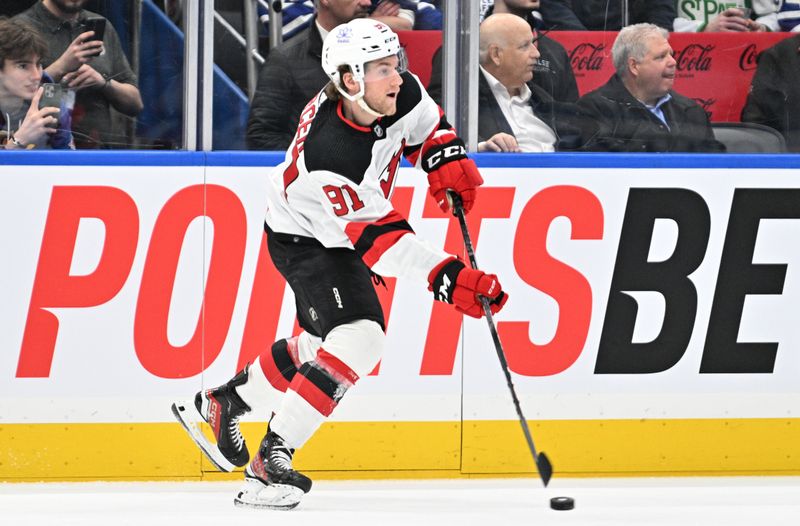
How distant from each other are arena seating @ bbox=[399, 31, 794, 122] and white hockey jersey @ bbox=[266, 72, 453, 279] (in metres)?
0.74

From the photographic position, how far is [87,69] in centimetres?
407

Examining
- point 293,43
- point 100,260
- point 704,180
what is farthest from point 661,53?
point 100,260

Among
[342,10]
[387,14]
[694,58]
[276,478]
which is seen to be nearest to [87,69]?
[342,10]

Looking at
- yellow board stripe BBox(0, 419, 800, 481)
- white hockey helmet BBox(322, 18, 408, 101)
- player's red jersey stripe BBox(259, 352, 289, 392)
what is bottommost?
yellow board stripe BBox(0, 419, 800, 481)

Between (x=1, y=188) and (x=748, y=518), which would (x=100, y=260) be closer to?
(x=1, y=188)

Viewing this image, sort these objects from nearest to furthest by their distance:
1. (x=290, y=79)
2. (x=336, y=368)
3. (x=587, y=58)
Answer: (x=336, y=368) < (x=290, y=79) < (x=587, y=58)

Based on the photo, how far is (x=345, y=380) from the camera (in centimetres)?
350

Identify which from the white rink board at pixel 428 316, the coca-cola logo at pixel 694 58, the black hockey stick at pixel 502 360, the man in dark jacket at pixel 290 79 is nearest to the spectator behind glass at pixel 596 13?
the coca-cola logo at pixel 694 58

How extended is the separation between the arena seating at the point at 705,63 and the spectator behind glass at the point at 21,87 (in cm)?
156

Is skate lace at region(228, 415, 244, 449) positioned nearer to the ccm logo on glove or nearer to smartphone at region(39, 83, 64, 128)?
the ccm logo on glove

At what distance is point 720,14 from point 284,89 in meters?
Answer: 1.37

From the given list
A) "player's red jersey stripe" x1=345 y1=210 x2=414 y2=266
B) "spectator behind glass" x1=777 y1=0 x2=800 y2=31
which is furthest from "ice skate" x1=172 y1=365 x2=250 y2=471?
"spectator behind glass" x1=777 y1=0 x2=800 y2=31

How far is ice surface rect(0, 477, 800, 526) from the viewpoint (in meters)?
3.38

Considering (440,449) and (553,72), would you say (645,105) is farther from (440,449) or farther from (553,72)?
(440,449)
